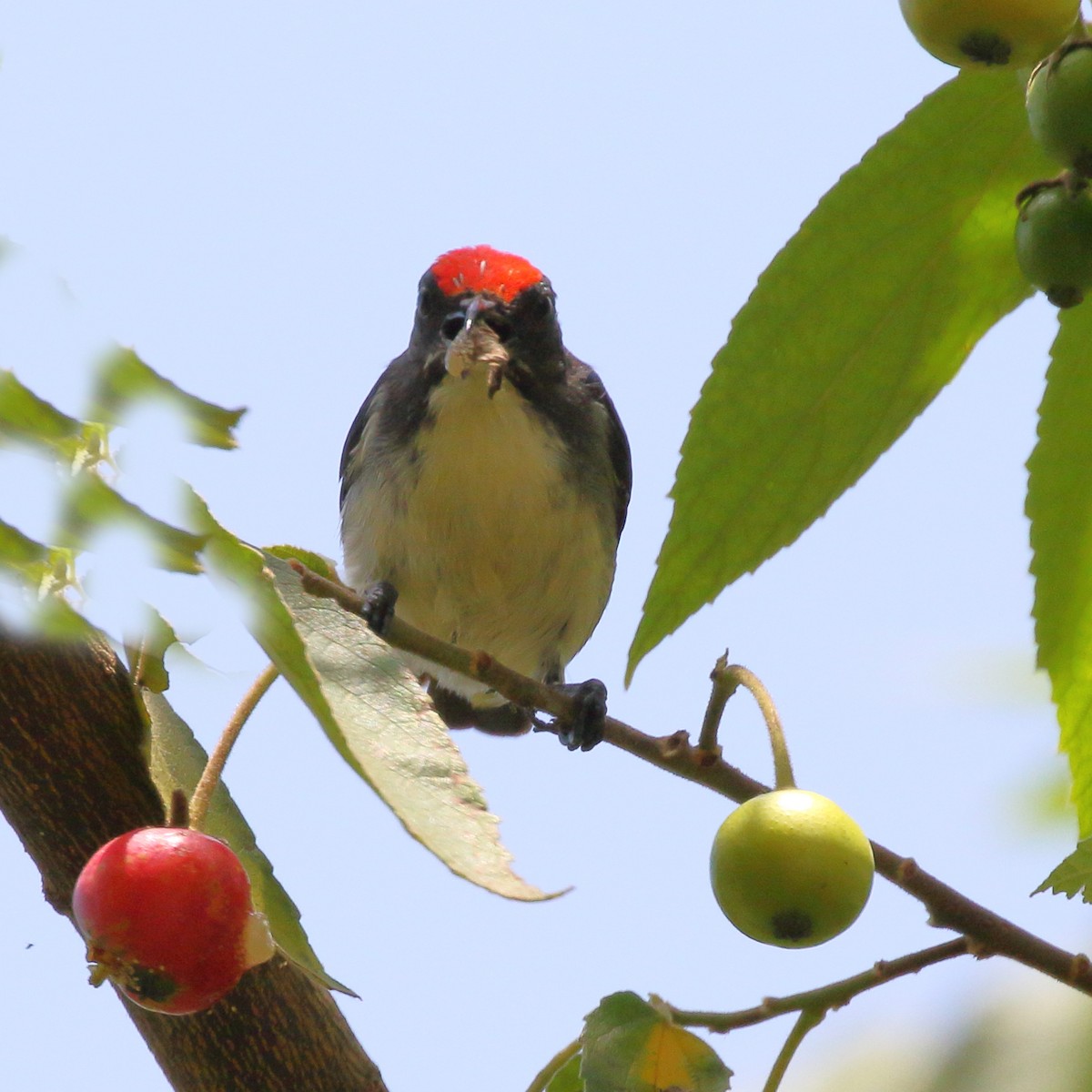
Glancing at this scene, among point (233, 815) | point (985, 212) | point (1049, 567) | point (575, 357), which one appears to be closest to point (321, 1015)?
point (233, 815)

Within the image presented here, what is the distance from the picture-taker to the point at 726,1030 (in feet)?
6.22

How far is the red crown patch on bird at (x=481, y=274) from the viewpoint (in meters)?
4.22

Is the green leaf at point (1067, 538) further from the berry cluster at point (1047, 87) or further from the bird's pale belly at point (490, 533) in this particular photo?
the bird's pale belly at point (490, 533)

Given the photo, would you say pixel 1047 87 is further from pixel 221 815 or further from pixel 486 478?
pixel 486 478

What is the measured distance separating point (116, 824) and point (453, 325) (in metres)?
2.21

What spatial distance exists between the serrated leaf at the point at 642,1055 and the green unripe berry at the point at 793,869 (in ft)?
0.51

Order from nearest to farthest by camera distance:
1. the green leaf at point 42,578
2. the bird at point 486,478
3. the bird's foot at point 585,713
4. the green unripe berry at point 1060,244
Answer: the green leaf at point 42,578 < the green unripe berry at point 1060,244 < the bird's foot at point 585,713 < the bird at point 486,478

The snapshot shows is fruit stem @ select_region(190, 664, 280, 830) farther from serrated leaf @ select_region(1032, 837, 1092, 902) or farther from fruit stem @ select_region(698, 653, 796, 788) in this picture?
serrated leaf @ select_region(1032, 837, 1092, 902)

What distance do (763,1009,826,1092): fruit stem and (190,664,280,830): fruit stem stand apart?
2.43ft

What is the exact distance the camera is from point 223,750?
168 cm

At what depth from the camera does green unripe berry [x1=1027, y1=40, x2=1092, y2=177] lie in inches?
52.5

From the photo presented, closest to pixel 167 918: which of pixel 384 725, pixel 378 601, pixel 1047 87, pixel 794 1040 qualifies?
pixel 384 725

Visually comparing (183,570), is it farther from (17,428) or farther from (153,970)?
(153,970)

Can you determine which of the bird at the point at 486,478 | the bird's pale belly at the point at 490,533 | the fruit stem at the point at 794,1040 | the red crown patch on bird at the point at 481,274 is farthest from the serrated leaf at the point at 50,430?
the red crown patch on bird at the point at 481,274
